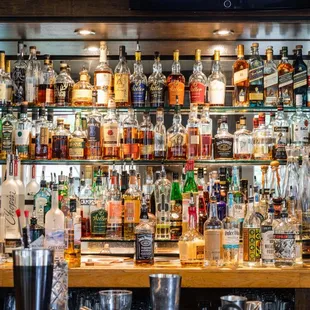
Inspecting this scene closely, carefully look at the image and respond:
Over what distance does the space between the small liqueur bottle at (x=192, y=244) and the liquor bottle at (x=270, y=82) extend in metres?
0.78

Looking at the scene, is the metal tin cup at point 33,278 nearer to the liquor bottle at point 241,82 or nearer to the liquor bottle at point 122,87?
the liquor bottle at point 122,87

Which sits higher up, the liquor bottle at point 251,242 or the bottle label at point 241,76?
the bottle label at point 241,76

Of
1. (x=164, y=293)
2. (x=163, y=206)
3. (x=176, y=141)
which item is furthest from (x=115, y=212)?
(x=164, y=293)

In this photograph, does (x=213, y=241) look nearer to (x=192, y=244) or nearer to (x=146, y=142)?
(x=192, y=244)

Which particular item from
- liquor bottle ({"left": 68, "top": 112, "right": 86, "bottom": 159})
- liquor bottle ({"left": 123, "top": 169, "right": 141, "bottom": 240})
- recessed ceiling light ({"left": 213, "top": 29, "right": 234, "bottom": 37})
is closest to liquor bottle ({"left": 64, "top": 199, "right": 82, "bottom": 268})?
liquor bottle ({"left": 123, "top": 169, "right": 141, "bottom": 240})

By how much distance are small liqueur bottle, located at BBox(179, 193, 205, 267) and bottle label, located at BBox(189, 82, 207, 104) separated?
0.63 m

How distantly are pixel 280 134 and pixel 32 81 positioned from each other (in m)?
1.35

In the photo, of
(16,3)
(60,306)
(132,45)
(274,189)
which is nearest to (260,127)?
(274,189)

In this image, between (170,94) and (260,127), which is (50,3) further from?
(260,127)

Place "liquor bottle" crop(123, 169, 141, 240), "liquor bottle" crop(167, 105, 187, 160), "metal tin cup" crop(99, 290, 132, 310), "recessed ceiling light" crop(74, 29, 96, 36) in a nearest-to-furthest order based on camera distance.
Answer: "metal tin cup" crop(99, 290, 132, 310), "recessed ceiling light" crop(74, 29, 96, 36), "liquor bottle" crop(123, 169, 141, 240), "liquor bottle" crop(167, 105, 187, 160)

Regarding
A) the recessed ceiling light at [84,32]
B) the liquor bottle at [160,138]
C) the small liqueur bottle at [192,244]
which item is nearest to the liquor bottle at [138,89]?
the liquor bottle at [160,138]

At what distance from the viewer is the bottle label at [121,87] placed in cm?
362

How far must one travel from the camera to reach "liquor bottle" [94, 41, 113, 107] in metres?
3.63

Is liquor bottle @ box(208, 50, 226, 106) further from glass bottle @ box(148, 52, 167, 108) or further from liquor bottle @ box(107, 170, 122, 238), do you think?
liquor bottle @ box(107, 170, 122, 238)
